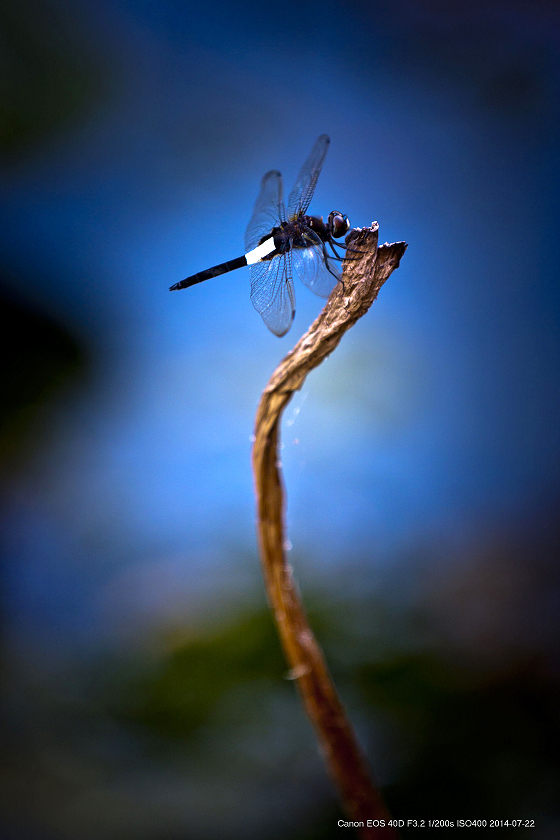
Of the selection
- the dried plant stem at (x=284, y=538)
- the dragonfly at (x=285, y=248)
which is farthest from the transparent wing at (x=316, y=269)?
the dried plant stem at (x=284, y=538)

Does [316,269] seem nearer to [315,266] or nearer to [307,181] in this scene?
[315,266]

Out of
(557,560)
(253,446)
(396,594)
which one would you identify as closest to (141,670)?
(396,594)

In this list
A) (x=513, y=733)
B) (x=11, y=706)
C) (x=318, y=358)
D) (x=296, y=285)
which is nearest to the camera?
(x=318, y=358)

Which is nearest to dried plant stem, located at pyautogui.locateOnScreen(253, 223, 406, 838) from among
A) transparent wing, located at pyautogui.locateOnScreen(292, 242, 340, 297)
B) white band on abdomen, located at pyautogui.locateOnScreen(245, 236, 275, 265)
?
transparent wing, located at pyautogui.locateOnScreen(292, 242, 340, 297)

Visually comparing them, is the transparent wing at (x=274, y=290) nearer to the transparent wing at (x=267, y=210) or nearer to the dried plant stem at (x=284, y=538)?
the transparent wing at (x=267, y=210)

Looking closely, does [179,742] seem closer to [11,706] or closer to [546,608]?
[11,706]

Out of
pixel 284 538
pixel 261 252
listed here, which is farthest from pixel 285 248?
pixel 284 538

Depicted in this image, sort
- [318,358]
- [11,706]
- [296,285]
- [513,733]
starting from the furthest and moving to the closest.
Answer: [11,706] < [513,733] < [296,285] < [318,358]

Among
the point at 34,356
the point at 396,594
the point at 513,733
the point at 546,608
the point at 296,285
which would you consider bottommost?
the point at 513,733
